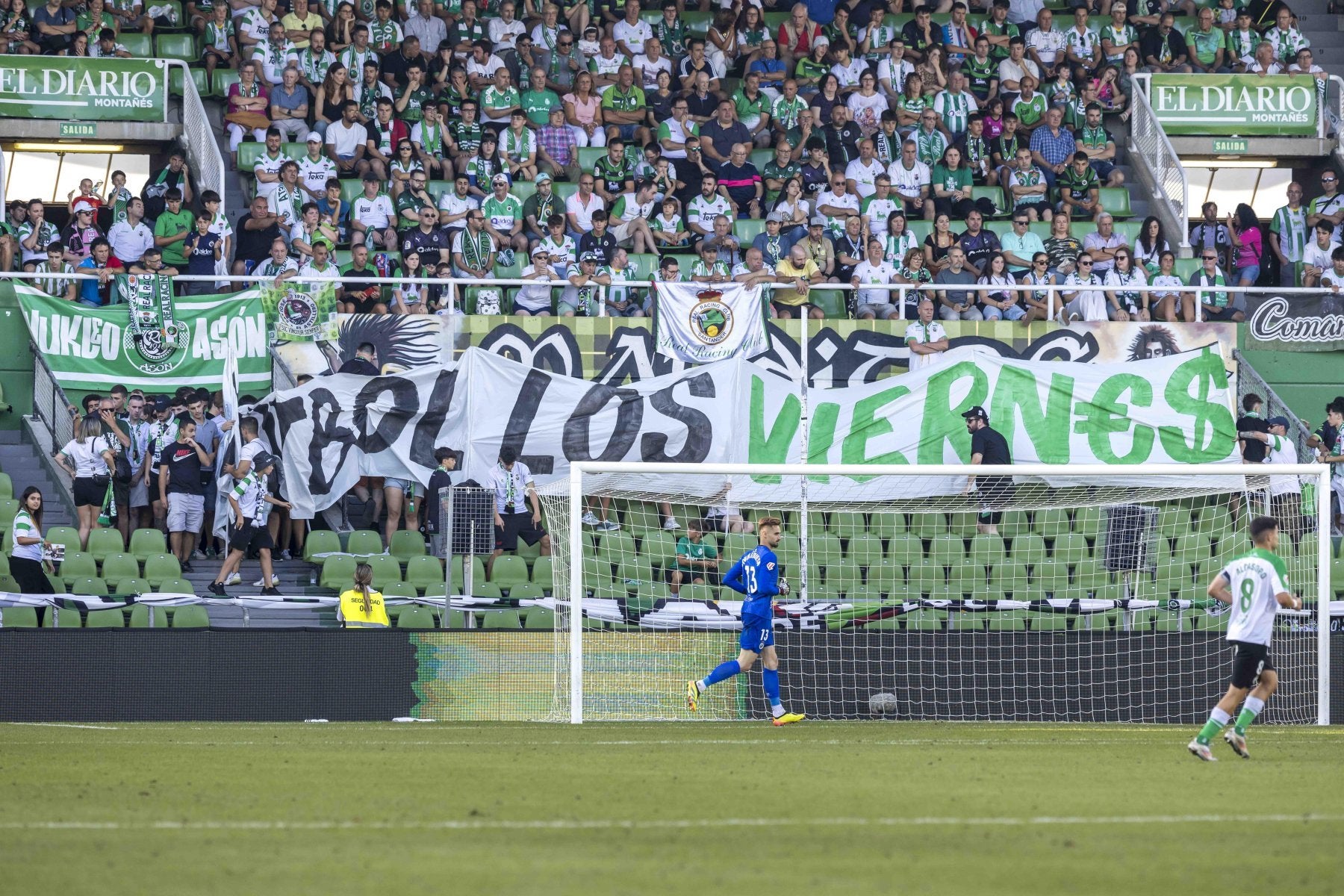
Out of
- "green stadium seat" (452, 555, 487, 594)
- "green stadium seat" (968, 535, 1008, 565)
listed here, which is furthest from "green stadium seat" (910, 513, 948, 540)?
"green stadium seat" (452, 555, 487, 594)

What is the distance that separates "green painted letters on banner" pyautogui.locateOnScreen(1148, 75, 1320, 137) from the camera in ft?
80.1

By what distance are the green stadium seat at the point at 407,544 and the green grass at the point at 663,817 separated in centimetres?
567

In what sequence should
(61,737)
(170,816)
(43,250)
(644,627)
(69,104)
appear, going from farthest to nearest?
1. (69,104)
2. (43,250)
3. (644,627)
4. (61,737)
5. (170,816)

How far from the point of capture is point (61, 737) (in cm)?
1309

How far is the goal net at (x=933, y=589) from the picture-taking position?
1630 cm

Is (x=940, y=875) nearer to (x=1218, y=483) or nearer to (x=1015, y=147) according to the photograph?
(x=1218, y=483)

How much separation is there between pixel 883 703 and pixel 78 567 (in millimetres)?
8108

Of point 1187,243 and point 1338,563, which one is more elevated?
point 1187,243

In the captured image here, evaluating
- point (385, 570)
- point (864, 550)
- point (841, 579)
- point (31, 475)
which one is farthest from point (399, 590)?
→ point (864, 550)

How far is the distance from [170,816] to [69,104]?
53.1 feet

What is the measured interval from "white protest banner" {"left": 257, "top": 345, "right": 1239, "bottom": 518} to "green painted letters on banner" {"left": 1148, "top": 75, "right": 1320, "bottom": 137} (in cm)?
726

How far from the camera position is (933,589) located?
17.3 metres

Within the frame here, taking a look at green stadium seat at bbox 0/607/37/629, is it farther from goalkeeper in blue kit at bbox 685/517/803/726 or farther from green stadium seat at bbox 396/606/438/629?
goalkeeper in blue kit at bbox 685/517/803/726

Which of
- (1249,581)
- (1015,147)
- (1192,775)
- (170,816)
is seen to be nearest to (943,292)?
(1015,147)
